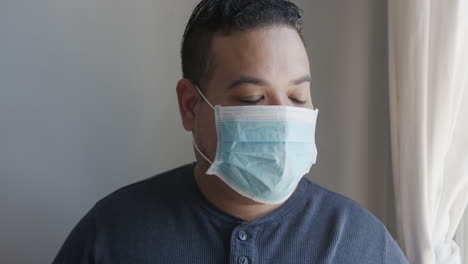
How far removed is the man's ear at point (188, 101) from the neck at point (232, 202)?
119 millimetres

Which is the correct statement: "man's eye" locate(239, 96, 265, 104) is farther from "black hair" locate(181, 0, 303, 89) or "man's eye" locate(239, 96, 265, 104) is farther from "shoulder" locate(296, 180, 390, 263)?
"shoulder" locate(296, 180, 390, 263)

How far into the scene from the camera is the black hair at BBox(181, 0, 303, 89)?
100 cm

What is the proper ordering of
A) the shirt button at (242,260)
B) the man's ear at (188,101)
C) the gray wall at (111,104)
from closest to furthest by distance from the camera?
the shirt button at (242,260), the man's ear at (188,101), the gray wall at (111,104)

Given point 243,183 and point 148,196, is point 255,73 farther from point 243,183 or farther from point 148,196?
point 148,196

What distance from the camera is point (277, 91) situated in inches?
37.9

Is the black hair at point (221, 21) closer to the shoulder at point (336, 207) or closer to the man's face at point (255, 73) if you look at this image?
the man's face at point (255, 73)

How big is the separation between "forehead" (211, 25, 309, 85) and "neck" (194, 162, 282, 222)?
0.26 meters

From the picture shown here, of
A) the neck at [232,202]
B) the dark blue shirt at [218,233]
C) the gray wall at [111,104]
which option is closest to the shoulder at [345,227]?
the dark blue shirt at [218,233]

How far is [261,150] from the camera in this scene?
96 centimetres

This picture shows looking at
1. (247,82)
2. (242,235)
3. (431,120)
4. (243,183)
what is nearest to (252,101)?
(247,82)

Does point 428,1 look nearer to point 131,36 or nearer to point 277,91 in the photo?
point 277,91

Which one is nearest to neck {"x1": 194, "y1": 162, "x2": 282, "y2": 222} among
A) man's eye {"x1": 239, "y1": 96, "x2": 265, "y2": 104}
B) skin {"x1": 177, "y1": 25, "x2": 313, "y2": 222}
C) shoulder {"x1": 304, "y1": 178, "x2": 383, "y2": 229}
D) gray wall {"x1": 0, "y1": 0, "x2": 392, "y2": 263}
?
skin {"x1": 177, "y1": 25, "x2": 313, "y2": 222}

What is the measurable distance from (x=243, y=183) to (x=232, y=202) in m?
0.09

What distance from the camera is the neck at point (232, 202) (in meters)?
1.03
